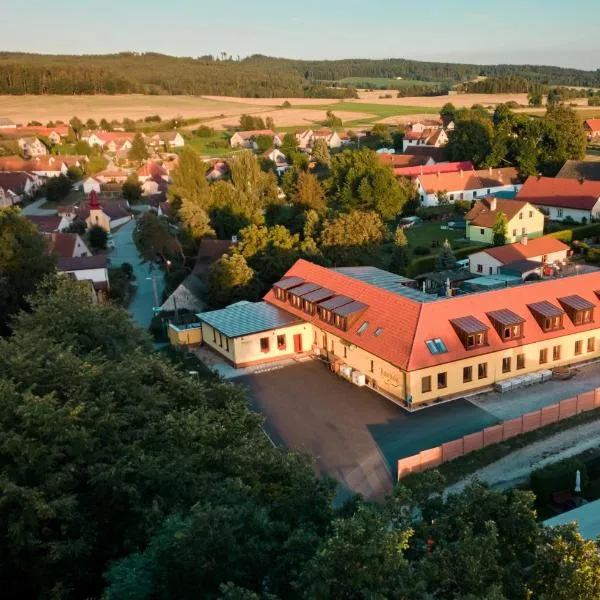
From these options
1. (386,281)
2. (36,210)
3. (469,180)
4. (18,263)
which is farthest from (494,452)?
(36,210)

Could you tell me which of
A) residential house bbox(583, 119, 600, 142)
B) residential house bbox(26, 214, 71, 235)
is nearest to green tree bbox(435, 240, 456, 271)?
residential house bbox(26, 214, 71, 235)

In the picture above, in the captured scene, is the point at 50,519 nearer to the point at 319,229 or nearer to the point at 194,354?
the point at 194,354

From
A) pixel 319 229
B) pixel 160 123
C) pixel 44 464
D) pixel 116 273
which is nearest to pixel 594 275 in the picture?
pixel 319 229

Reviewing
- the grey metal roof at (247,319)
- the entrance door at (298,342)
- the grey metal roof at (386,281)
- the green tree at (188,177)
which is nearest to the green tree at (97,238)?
the green tree at (188,177)

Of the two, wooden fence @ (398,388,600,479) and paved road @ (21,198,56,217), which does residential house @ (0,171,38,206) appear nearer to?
paved road @ (21,198,56,217)

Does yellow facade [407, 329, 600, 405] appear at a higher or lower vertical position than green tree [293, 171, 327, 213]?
lower

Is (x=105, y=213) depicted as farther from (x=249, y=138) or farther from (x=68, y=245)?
(x=249, y=138)
